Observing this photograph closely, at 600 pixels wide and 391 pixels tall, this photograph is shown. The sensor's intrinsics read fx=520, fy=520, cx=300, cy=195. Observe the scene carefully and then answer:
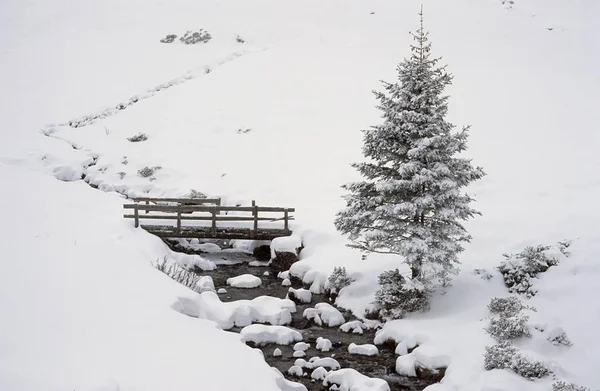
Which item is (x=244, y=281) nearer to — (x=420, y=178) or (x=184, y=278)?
(x=184, y=278)

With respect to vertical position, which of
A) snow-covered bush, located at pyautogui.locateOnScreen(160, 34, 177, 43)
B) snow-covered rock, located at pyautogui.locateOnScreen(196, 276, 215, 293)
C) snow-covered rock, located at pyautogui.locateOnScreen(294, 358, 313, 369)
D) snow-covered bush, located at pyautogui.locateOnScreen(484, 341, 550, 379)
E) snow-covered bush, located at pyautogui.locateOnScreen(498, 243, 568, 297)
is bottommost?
snow-covered rock, located at pyautogui.locateOnScreen(196, 276, 215, 293)

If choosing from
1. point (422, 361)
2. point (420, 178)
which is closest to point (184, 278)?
point (422, 361)

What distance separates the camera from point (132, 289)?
1313 centimetres

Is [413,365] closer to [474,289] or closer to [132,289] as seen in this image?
[474,289]

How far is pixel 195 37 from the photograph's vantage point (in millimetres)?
53469

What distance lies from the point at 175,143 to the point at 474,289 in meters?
25.0

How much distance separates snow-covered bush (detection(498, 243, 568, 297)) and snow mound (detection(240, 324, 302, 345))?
6.64 m

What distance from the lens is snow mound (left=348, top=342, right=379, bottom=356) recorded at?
1430 cm

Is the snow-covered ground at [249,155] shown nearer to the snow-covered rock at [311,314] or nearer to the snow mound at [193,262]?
the snow mound at [193,262]

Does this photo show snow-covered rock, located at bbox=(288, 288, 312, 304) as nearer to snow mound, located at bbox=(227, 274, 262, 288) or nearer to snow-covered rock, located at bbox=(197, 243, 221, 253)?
snow mound, located at bbox=(227, 274, 262, 288)

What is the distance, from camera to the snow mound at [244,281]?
19344 mm

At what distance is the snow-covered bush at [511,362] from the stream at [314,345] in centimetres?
157

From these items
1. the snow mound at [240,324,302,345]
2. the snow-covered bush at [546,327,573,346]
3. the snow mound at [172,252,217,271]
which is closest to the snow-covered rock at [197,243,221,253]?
the snow mound at [172,252,217,271]

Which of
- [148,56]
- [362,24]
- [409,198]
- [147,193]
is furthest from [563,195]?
[148,56]
